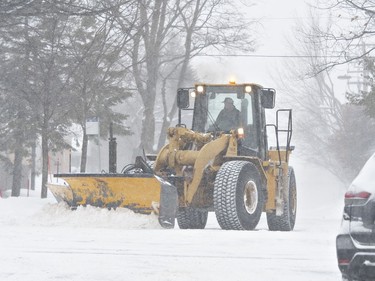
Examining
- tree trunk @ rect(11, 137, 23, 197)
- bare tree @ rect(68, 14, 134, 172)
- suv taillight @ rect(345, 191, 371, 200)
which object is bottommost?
tree trunk @ rect(11, 137, 23, 197)

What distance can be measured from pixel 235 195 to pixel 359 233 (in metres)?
8.00

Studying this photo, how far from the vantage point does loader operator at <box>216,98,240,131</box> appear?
1694 cm

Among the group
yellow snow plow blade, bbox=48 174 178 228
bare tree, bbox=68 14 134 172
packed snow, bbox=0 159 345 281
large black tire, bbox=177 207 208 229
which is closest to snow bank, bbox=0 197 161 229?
packed snow, bbox=0 159 345 281

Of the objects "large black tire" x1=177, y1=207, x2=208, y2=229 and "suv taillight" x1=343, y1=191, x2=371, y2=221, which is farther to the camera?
"large black tire" x1=177, y1=207, x2=208, y2=229

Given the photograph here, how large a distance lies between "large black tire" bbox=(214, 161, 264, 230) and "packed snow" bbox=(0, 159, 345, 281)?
1.09 m

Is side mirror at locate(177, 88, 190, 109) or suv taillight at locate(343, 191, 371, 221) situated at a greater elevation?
side mirror at locate(177, 88, 190, 109)

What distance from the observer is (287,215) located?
17.8m

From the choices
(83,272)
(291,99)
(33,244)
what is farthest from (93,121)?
(291,99)

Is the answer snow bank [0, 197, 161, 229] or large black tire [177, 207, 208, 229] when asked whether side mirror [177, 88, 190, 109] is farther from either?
snow bank [0, 197, 161, 229]

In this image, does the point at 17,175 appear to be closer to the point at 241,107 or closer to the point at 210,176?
the point at 241,107

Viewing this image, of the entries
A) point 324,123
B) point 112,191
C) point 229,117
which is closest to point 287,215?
point 229,117

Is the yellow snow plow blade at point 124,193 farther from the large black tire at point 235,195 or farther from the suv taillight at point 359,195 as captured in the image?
the suv taillight at point 359,195

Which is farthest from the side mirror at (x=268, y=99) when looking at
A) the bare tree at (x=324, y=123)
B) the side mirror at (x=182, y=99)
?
the bare tree at (x=324, y=123)

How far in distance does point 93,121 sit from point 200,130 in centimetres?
986
